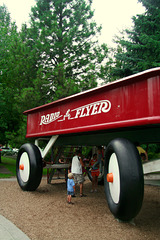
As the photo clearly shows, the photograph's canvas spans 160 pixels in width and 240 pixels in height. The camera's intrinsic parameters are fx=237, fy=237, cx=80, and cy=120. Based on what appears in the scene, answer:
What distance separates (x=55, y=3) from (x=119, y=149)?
13514 mm

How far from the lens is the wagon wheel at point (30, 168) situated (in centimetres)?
716

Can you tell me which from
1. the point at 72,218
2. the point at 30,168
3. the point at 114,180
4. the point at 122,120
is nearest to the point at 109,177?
the point at 114,180

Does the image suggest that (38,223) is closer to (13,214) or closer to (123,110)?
(13,214)

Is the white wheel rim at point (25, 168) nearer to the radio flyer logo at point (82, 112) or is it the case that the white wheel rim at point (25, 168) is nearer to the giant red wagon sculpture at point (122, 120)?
the radio flyer logo at point (82, 112)

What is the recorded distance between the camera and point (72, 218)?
4949 mm

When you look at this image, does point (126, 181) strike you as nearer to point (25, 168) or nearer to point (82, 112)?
point (82, 112)

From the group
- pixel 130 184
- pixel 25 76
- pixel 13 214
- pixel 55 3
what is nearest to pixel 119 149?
pixel 130 184

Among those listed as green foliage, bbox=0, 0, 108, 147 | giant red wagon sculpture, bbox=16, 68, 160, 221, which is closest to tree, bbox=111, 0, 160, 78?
green foliage, bbox=0, 0, 108, 147

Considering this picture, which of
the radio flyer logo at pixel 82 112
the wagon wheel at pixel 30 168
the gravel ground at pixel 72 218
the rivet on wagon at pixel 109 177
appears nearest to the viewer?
the gravel ground at pixel 72 218

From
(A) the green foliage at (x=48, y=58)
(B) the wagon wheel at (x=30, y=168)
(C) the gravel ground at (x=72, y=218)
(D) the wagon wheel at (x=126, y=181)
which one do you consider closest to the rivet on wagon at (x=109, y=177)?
(D) the wagon wheel at (x=126, y=181)

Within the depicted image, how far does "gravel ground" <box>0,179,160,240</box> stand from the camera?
3994 mm

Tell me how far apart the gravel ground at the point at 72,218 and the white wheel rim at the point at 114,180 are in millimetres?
597

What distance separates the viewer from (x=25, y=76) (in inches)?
546

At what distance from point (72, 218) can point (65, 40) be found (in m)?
11.3
